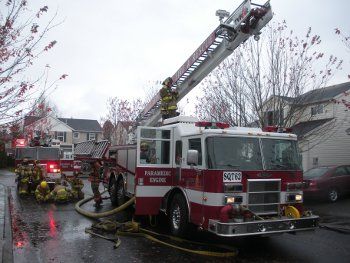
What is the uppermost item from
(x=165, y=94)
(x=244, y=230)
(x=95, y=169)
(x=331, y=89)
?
(x=331, y=89)

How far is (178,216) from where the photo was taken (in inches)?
340

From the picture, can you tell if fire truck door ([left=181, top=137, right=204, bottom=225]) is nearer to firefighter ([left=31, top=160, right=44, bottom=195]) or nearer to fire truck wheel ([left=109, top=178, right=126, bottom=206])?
fire truck wheel ([left=109, top=178, right=126, bottom=206])

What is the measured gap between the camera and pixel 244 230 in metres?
7.01

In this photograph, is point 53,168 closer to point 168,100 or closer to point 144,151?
point 168,100

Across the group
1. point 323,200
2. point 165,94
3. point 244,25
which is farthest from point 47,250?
point 323,200

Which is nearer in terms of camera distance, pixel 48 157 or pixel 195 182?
pixel 195 182

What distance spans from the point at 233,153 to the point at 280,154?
114cm

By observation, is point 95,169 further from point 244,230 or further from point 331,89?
point 331,89

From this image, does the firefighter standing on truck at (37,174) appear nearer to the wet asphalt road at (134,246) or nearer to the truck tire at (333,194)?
the wet asphalt road at (134,246)

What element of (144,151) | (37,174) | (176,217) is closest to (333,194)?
(176,217)

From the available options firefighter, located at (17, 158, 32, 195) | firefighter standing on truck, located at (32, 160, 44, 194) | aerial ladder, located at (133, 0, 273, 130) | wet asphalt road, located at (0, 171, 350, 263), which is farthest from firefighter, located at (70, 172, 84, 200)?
aerial ladder, located at (133, 0, 273, 130)

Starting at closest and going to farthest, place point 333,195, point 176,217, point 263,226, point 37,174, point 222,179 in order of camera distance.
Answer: point 263,226
point 222,179
point 176,217
point 333,195
point 37,174

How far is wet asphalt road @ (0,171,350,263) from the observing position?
23.7 feet

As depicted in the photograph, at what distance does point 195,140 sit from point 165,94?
293cm
